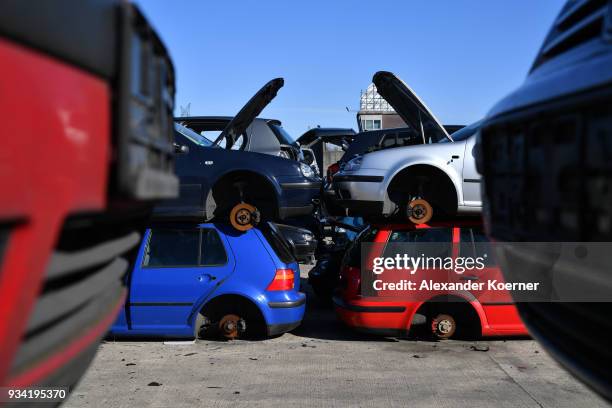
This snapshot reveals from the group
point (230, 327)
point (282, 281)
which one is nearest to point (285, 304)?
point (282, 281)

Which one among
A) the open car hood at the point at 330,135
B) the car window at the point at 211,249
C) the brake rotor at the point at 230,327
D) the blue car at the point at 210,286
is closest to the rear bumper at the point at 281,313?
the blue car at the point at 210,286

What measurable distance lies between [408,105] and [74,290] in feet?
18.9

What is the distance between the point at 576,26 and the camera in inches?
52.4

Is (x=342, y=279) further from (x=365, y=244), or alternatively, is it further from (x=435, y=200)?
(x=435, y=200)

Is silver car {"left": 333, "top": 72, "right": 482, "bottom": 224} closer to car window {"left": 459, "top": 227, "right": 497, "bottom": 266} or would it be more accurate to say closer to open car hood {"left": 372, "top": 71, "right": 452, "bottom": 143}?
open car hood {"left": 372, "top": 71, "right": 452, "bottom": 143}

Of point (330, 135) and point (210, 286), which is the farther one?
point (330, 135)

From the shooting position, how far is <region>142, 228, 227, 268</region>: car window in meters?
7.30

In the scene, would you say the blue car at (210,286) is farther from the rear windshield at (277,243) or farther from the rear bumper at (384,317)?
the rear bumper at (384,317)

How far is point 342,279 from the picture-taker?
7652 millimetres

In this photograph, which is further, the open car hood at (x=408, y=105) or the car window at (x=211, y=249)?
the car window at (x=211, y=249)

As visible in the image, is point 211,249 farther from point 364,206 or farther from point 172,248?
point 364,206

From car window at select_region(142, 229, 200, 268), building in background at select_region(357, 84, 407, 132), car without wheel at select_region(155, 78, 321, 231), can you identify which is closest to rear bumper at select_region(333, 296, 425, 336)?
car without wheel at select_region(155, 78, 321, 231)

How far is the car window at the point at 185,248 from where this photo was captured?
24.0 ft

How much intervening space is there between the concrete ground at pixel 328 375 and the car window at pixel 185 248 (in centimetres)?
92
